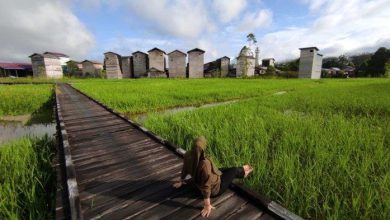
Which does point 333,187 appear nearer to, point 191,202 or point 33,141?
point 191,202

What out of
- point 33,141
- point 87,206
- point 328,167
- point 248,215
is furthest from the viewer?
point 33,141

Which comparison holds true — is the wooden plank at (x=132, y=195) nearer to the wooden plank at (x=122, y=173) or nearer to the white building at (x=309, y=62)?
the wooden plank at (x=122, y=173)

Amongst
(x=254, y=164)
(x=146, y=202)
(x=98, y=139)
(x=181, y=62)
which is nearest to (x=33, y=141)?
(x=98, y=139)

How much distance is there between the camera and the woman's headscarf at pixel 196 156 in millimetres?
2094

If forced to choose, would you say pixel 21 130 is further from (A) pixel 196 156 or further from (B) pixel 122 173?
(A) pixel 196 156

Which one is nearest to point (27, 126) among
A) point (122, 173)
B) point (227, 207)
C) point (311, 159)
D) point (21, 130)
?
point (21, 130)

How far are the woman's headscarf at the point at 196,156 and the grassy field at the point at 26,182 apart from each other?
5.00ft

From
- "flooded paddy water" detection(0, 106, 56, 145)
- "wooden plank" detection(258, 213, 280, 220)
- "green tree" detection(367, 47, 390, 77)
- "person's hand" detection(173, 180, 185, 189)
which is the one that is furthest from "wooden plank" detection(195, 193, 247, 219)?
"green tree" detection(367, 47, 390, 77)

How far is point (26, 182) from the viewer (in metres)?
3.02

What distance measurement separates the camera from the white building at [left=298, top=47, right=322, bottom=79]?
36.1 m

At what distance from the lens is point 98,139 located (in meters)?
4.27

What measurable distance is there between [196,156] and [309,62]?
40241mm

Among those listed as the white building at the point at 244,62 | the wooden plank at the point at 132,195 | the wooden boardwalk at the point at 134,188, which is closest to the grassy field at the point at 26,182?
the wooden boardwalk at the point at 134,188

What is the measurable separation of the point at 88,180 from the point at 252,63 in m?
43.6
